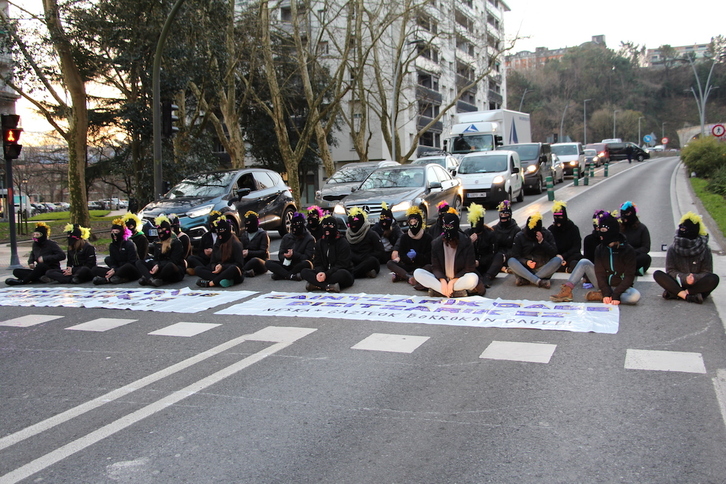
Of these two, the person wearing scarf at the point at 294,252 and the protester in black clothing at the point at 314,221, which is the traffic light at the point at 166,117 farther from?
the protester in black clothing at the point at 314,221

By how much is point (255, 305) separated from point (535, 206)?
1651 cm

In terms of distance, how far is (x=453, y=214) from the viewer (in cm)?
988

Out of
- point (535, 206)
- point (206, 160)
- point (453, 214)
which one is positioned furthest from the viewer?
point (206, 160)

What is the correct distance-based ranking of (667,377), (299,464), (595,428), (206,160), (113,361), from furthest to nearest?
(206,160) < (113,361) < (667,377) < (595,428) < (299,464)

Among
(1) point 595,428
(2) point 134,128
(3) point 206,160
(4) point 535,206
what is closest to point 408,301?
(1) point 595,428

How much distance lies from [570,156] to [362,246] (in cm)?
2925

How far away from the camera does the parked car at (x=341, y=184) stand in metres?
20.7

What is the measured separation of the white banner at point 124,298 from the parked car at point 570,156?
101 ft

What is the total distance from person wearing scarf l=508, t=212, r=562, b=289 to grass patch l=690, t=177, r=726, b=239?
6.35 m

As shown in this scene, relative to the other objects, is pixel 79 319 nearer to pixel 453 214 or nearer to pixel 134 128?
pixel 453 214

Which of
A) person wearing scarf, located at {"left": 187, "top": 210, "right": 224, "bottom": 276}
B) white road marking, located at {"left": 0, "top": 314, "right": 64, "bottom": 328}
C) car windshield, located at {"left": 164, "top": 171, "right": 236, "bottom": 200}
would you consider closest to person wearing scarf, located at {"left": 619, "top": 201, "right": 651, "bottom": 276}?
person wearing scarf, located at {"left": 187, "top": 210, "right": 224, "bottom": 276}

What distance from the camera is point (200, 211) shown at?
16.2 meters

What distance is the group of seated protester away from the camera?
28.9ft

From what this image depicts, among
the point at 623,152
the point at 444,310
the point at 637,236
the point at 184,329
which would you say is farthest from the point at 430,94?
the point at 184,329
